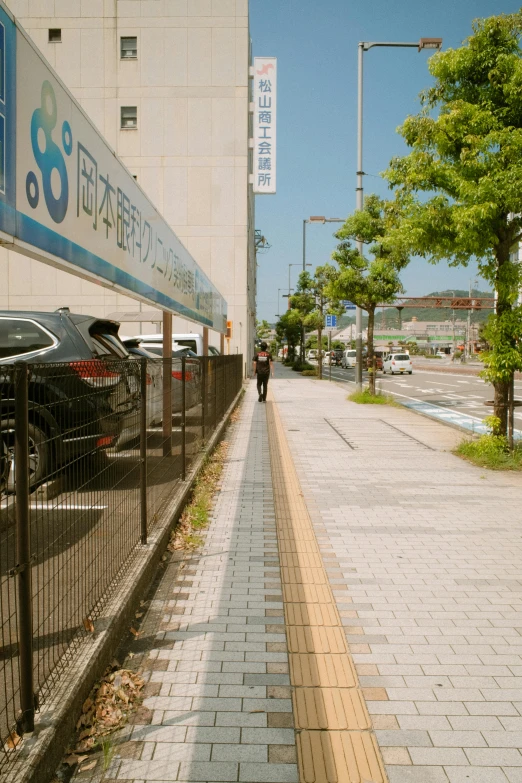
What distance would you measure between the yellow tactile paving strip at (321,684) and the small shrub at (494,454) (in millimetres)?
4765

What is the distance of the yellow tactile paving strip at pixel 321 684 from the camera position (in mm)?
2789

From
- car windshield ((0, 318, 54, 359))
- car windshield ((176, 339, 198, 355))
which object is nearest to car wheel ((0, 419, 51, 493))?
car windshield ((0, 318, 54, 359))

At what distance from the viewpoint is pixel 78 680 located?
9.98ft

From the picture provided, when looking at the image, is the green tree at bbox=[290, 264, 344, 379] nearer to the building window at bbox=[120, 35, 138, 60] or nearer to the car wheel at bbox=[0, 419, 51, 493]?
the building window at bbox=[120, 35, 138, 60]

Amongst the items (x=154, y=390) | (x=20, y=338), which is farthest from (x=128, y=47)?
(x=154, y=390)

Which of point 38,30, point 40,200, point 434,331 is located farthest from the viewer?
point 434,331

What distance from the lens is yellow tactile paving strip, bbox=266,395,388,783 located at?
2.79 meters

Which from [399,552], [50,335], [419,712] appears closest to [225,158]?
[50,335]

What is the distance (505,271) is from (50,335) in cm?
624

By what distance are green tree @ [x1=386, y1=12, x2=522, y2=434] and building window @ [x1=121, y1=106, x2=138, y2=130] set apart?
86.5 feet

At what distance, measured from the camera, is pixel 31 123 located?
357cm

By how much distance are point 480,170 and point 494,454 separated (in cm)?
391

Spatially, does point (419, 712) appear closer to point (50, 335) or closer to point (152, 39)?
point (50, 335)

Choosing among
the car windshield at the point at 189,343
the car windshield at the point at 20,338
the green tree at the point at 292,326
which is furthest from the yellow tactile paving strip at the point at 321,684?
the green tree at the point at 292,326
